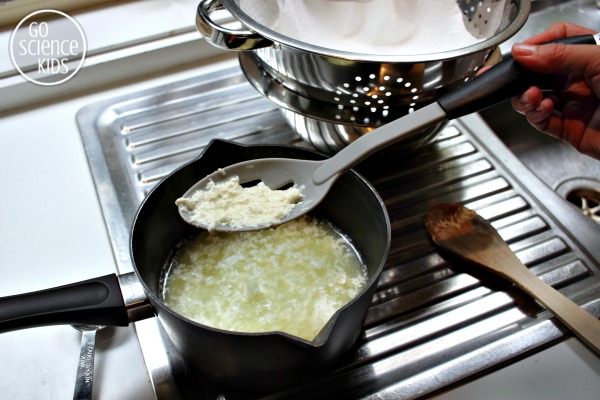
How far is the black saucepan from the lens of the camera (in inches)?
19.8

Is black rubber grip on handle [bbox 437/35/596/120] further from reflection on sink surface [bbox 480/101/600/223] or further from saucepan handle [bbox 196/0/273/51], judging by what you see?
reflection on sink surface [bbox 480/101/600/223]

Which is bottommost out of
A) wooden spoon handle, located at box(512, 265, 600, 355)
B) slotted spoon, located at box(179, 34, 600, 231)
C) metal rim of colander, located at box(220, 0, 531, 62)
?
wooden spoon handle, located at box(512, 265, 600, 355)

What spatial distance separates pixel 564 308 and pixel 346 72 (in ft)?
1.28

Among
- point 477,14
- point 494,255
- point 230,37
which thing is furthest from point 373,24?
point 494,255

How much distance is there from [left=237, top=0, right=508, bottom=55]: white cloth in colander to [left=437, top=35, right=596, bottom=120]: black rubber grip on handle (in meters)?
0.18

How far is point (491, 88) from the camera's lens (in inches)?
24.6

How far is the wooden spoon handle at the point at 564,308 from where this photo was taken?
24.4 inches

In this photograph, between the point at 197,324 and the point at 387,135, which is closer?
the point at 197,324

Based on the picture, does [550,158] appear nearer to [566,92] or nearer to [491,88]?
[566,92]

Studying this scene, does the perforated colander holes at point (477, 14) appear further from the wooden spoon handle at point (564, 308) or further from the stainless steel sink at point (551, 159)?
the wooden spoon handle at point (564, 308)

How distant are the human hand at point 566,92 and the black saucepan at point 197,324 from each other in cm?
26

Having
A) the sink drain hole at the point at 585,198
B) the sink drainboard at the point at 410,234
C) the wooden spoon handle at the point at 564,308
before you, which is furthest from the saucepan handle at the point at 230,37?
the sink drain hole at the point at 585,198

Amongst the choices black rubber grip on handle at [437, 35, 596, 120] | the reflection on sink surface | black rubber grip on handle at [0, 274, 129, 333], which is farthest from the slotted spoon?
the reflection on sink surface

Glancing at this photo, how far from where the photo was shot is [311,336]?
597 millimetres
